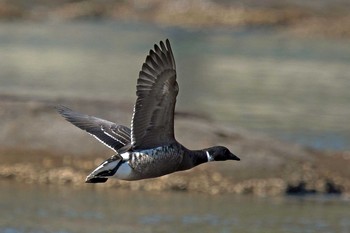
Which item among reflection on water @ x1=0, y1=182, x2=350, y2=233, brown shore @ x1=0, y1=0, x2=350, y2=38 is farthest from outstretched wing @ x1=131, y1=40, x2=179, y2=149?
brown shore @ x1=0, y1=0, x2=350, y2=38

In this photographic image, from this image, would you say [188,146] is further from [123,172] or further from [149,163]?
[123,172]

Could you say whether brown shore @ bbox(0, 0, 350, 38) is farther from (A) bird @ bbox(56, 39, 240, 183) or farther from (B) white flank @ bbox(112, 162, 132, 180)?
(B) white flank @ bbox(112, 162, 132, 180)

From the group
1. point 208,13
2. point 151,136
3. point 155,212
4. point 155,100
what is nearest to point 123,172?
point 151,136

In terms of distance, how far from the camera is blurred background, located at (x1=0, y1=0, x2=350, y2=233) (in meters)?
16.3

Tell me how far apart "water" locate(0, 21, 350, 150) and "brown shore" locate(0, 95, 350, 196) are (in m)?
2.39

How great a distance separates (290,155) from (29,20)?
30238 mm

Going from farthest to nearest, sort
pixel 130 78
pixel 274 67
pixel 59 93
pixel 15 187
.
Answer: pixel 274 67, pixel 130 78, pixel 59 93, pixel 15 187

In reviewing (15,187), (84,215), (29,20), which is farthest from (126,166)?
(29,20)

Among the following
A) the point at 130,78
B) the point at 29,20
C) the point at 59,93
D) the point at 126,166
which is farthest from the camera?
the point at 29,20

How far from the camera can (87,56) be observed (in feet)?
130

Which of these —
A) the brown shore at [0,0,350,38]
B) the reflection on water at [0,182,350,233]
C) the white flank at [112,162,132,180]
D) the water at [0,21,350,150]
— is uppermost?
the brown shore at [0,0,350,38]

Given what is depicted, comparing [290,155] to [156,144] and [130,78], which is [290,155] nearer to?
[156,144]

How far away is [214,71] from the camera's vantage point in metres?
36.9

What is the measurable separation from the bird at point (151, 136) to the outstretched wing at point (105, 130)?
1 cm
